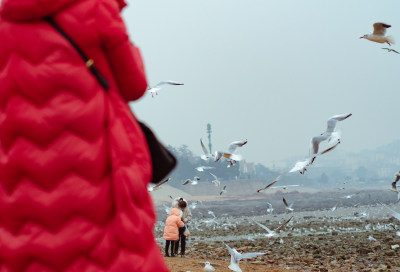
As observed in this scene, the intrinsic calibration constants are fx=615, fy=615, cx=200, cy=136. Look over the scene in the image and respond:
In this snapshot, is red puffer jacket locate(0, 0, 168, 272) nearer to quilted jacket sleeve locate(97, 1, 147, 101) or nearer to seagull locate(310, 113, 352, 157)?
quilted jacket sleeve locate(97, 1, 147, 101)

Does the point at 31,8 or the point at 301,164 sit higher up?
the point at 31,8

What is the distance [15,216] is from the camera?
9.26 ft

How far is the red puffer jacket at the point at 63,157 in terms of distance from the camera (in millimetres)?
2793

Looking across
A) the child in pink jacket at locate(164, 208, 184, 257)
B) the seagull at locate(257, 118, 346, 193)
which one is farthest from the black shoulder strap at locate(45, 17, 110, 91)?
the child in pink jacket at locate(164, 208, 184, 257)

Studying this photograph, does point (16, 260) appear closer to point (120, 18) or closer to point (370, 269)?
point (120, 18)

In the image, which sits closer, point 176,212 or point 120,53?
point 120,53

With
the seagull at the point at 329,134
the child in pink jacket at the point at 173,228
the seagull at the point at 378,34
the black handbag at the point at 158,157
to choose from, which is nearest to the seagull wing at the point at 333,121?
the seagull at the point at 329,134

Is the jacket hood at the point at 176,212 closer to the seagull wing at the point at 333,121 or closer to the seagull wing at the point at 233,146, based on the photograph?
the seagull wing at the point at 233,146

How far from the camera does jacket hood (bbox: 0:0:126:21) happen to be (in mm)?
2896

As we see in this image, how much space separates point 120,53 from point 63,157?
0.61 meters

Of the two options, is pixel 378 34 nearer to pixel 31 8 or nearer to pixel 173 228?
pixel 31 8

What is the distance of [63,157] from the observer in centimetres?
279

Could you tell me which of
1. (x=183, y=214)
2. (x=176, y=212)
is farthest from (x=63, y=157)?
(x=183, y=214)

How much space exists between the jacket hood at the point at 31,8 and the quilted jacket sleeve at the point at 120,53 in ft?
0.61
